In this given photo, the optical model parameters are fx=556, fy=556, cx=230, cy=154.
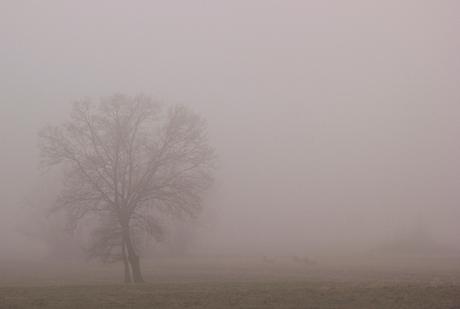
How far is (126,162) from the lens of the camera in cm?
3575

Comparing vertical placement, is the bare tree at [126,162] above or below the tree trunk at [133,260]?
above

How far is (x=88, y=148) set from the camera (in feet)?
120

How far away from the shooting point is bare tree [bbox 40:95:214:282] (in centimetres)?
3559

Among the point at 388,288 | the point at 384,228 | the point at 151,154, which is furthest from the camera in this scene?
the point at 384,228

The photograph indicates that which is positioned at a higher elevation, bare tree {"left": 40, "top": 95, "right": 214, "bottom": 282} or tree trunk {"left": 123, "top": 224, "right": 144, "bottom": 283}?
bare tree {"left": 40, "top": 95, "right": 214, "bottom": 282}

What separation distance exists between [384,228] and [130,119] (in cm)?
5905

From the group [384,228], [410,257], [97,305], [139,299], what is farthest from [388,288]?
[384,228]

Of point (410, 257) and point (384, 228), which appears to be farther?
point (384, 228)

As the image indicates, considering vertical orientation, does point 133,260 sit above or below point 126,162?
below

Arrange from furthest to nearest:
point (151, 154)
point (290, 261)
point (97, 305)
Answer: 1. point (290, 261)
2. point (151, 154)
3. point (97, 305)

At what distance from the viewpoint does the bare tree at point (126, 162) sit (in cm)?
3559

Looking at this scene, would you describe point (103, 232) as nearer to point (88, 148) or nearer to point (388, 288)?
point (88, 148)

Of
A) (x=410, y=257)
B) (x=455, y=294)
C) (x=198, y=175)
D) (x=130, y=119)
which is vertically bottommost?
(x=455, y=294)

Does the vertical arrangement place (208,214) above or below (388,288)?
above
